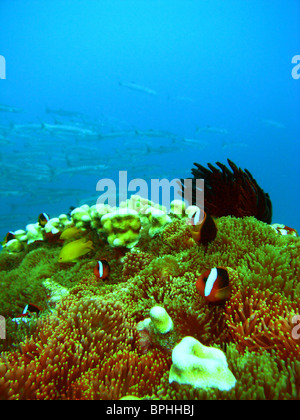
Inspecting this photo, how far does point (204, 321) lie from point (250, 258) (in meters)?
0.71

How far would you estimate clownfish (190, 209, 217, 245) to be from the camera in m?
2.46

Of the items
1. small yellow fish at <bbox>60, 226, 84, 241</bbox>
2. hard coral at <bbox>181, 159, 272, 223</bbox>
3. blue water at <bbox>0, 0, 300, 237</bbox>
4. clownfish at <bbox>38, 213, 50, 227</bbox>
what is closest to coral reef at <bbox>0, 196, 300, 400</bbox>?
hard coral at <bbox>181, 159, 272, 223</bbox>

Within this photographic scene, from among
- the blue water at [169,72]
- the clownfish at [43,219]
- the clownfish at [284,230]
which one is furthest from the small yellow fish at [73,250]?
the blue water at [169,72]

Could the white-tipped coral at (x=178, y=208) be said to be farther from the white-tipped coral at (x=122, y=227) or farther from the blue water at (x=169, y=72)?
the blue water at (x=169, y=72)

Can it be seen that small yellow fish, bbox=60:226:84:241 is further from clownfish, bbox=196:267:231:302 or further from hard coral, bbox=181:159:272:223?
clownfish, bbox=196:267:231:302

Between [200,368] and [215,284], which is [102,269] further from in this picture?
[200,368]

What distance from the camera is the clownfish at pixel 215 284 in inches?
72.3

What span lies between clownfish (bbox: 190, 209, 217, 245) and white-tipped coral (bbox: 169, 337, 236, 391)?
1.17 meters

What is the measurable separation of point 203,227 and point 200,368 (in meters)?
1.32

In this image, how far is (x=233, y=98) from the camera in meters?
108

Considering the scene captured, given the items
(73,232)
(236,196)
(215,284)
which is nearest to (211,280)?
(215,284)

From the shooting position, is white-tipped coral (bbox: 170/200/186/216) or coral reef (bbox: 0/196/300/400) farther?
white-tipped coral (bbox: 170/200/186/216)

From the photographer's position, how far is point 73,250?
3.59 metres

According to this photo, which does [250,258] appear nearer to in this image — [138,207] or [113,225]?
[113,225]
